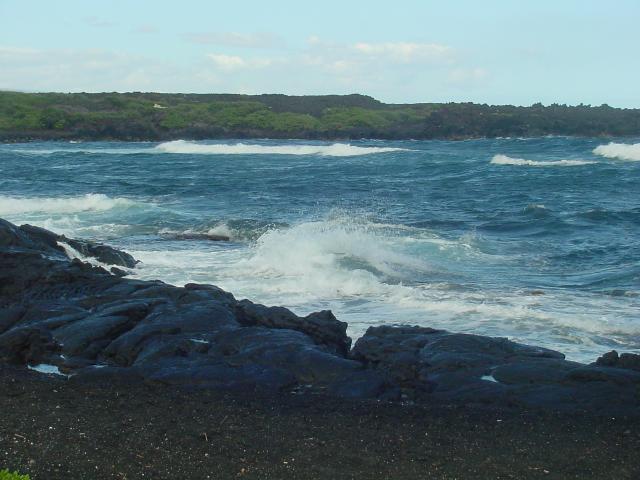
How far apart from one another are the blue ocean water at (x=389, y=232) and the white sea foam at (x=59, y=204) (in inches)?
2.7

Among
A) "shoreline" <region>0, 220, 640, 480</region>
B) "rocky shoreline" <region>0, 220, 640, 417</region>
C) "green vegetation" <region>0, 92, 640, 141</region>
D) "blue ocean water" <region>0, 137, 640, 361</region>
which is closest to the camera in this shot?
"shoreline" <region>0, 220, 640, 480</region>

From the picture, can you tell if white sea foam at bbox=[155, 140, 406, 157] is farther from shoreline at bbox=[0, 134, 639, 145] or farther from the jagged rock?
the jagged rock

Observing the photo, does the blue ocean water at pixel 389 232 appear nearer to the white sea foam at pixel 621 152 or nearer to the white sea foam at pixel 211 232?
the white sea foam at pixel 211 232

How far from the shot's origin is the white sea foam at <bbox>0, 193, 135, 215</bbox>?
2625 cm

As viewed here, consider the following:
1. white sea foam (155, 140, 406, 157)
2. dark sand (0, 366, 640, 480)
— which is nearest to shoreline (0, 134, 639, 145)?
white sea foam (155, 140, 406, 157)

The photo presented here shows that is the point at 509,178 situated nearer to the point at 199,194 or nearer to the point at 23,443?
the point at 199,194

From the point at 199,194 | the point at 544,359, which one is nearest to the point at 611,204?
the point at 199,194

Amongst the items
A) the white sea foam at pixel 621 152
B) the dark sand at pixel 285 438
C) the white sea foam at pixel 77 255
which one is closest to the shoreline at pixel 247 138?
the white sea foam at pixel 621 152

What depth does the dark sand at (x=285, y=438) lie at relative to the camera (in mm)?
6500

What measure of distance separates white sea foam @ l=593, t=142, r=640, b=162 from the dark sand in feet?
150

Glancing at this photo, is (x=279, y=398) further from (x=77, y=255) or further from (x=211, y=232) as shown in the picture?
(x=211, y=232)

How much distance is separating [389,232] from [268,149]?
137 feet

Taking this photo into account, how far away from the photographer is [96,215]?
25641 mm

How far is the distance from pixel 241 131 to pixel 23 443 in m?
71.9
